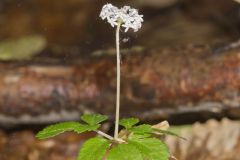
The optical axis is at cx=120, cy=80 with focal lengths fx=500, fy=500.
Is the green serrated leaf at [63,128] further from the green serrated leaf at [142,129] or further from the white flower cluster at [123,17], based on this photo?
the white flower cluster at [123,17]

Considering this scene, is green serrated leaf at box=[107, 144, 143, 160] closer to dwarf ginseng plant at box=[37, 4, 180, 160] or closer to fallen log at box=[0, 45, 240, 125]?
dwarf ginseng plant at box=[37, 4, 180, 160]

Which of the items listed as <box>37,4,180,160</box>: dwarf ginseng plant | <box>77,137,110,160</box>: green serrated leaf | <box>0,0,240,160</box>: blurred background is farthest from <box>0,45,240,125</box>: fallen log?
<box>77,137,110,160</box>: green serrated leaf

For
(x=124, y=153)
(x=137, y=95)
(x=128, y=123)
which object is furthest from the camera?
(x=137, y=95)

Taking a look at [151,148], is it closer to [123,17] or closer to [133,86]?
[123,17]

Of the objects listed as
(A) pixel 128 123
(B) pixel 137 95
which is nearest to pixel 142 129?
(A) pixel 128 123

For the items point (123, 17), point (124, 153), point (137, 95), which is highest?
point (123, 17)

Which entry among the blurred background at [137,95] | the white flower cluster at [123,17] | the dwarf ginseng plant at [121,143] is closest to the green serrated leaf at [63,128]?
the dwarf ginseng plant at [121,143]

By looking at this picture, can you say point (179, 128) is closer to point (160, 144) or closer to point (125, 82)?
point (125, 82)

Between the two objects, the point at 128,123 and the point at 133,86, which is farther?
the point at 133,86
